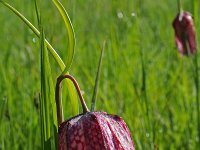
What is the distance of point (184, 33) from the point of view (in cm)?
192

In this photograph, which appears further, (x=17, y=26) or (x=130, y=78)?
(x=17, y=26)

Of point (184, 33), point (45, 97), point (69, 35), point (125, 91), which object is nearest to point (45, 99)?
point (45, 97)

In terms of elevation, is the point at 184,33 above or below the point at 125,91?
above

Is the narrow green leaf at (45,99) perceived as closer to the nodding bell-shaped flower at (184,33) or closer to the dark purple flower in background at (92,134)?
the dark purple flower in background at (92,134)

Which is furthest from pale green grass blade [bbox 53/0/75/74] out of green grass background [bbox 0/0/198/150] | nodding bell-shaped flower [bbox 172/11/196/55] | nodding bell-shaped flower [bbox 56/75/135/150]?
nodding bell-shaped flower [bbox 172/11/196/55]

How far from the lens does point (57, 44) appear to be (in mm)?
3119

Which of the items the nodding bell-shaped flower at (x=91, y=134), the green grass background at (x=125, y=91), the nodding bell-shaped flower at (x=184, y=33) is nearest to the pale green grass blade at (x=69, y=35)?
the nodding bell-shaped flower at (x=91, y=134)

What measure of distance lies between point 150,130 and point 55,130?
0.63 meters

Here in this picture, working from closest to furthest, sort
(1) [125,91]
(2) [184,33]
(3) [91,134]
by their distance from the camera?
1. (3) [91,134]
2. (2) [184,33]
3. (1) [125,91]

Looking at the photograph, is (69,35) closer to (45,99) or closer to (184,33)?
(45,99)

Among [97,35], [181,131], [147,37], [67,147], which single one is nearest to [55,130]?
[67,147]

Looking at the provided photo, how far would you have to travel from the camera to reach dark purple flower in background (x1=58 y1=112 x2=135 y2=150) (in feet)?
2.94

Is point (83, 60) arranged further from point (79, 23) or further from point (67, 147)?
point (67, 147)

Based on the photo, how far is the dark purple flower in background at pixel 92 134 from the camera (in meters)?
0.90
